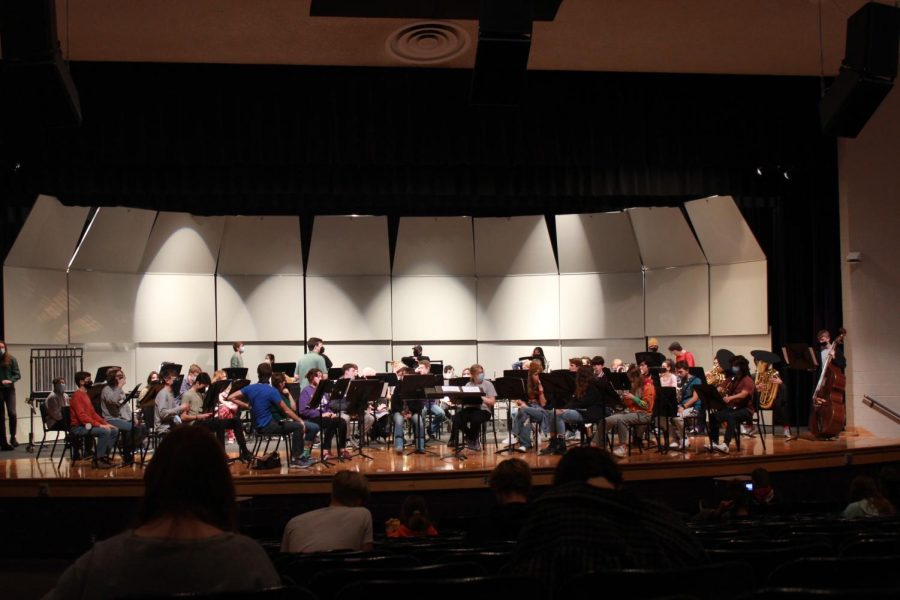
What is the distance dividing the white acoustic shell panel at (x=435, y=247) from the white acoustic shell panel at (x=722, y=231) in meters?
4.20

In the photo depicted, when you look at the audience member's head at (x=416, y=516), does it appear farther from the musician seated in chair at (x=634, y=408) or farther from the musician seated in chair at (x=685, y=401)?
the musician seated in chair at (x=685, y=401)

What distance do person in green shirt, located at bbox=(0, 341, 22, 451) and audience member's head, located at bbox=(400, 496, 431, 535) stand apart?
29.4 feet

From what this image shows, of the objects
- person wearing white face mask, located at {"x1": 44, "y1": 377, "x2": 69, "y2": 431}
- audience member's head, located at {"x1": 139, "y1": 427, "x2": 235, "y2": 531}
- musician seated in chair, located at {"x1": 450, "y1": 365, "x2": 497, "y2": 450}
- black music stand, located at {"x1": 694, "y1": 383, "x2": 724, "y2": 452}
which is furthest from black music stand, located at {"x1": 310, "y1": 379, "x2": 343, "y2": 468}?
audience member's head, located at {"x1": 139, "y1": 427, "x2": 235, "y2": 531}

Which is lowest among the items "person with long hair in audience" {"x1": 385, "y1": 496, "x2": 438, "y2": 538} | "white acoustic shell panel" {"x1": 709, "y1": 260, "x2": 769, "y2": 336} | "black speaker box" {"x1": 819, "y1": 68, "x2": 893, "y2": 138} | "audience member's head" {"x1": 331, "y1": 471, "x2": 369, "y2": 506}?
"person with long hair in audience" {"x1": 385, "y1": 496, "x2": 438, "y2": 538}

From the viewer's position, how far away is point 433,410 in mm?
11766

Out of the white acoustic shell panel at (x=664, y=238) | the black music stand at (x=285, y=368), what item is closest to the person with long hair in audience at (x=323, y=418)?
the black music stand at (x=285, y=368)

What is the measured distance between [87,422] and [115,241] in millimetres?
5734

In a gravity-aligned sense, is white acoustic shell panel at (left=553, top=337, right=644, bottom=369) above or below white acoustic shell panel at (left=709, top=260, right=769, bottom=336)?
below

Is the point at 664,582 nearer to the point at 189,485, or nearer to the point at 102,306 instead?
the point at 189,485

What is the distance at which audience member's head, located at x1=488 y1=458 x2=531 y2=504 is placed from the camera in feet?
14.5

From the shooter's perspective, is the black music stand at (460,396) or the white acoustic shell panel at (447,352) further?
the white acoustic shell panel at (447,352)

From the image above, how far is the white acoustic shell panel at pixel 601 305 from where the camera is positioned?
15.7 metres

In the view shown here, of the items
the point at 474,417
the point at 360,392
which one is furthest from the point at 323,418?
the point at 474,417

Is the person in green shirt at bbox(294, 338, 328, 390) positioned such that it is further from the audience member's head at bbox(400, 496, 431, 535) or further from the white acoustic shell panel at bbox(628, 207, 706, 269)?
the audience member's head at bbox(400, 496, 431, 535)
